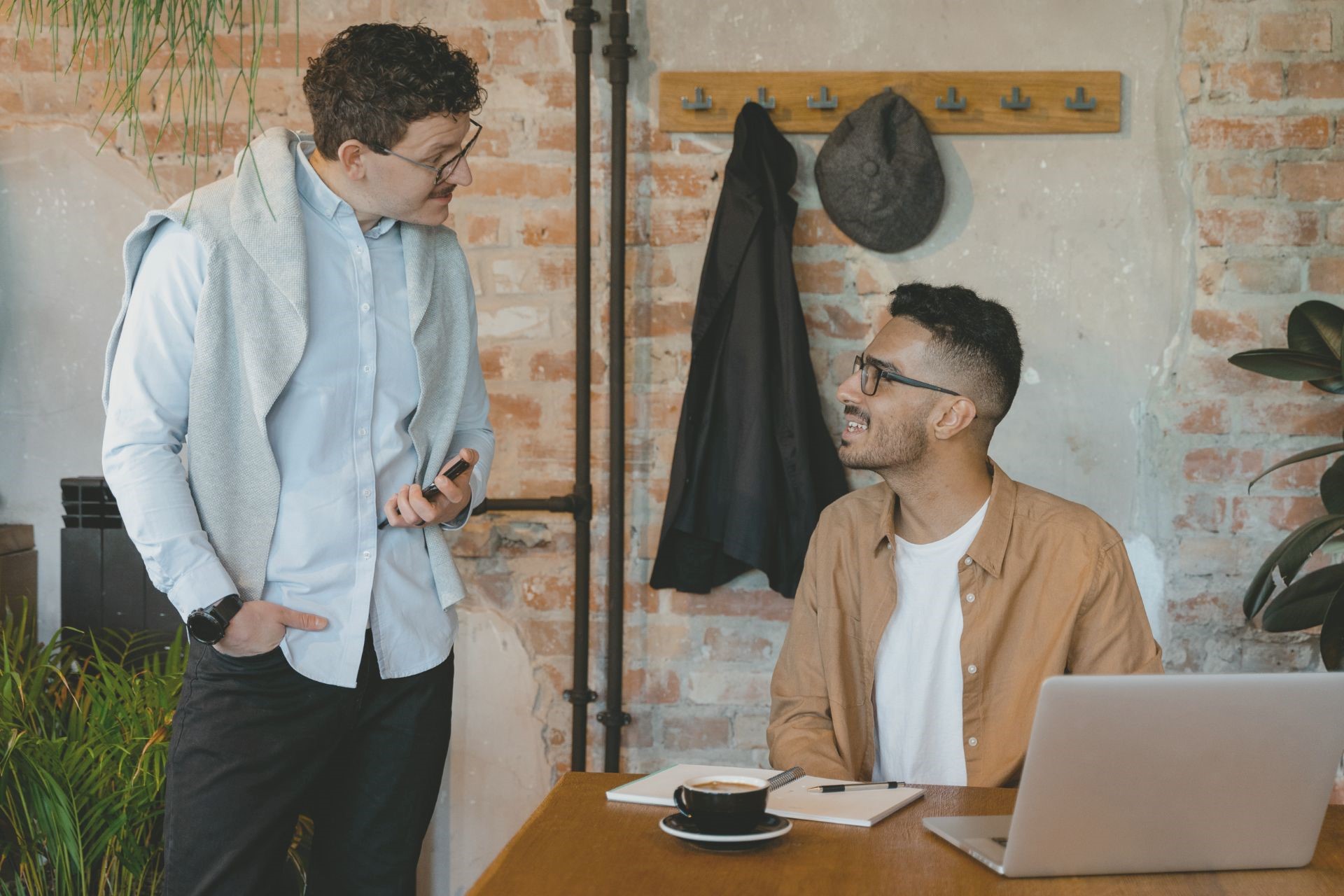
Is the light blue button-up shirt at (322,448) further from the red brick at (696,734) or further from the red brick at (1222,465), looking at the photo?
the red brick at (1222,465)

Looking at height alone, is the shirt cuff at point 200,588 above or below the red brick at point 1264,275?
below

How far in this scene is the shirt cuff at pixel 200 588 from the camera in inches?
58.8

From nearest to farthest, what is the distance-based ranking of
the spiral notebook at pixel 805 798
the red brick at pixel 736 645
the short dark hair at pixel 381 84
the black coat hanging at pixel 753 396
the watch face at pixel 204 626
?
the spiral notebook at pixel 805 798 → the watch face at pixel 204 626 → the short dark hair at pixel 381 84 → the black coat hanging at pixel 753 396 → the red brick at pixel 736 645

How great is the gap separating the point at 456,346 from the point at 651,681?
3.55ft

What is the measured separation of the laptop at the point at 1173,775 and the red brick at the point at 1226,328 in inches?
61.7

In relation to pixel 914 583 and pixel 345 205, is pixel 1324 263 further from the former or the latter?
pixel 345 205

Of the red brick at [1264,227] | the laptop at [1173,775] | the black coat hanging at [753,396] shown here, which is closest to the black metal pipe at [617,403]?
the black coat hanging at [753,396]

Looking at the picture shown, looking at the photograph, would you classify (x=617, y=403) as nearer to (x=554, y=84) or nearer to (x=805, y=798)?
(x=554, y=84)

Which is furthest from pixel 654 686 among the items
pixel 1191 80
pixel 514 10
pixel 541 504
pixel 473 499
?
A: pixel 1191 80

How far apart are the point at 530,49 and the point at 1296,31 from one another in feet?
5.14

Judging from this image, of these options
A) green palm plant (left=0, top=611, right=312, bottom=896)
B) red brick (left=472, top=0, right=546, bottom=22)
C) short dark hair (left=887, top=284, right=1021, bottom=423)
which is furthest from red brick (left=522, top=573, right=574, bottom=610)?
red brick (left=472, top=0, right=546, bottom=22)

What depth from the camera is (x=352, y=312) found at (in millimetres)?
1692

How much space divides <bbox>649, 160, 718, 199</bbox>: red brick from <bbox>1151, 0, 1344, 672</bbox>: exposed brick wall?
99cm

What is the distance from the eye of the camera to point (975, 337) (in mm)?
1884
